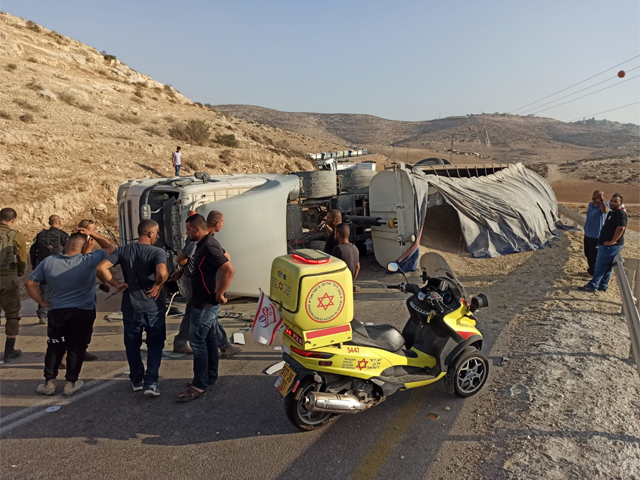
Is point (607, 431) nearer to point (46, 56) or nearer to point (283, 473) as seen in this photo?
point (283, 473)

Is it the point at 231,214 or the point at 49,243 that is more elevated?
the point at 231,214

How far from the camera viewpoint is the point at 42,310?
22.4ft

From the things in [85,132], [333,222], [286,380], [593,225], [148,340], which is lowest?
[286,380]

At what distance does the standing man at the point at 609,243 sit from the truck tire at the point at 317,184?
5309mm

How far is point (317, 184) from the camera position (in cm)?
962

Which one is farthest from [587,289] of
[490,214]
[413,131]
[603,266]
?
[413,131]

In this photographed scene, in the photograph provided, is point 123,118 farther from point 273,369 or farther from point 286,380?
point 286,380

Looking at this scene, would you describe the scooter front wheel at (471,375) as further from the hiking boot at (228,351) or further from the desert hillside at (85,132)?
the desert hillside at (85,132)

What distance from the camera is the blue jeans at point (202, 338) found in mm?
4348

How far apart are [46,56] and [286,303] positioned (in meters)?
31.7

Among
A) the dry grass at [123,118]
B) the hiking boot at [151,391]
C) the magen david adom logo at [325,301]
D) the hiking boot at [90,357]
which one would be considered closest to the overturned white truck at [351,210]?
the hiking boot at [90,357]

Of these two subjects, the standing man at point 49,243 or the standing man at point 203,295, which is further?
the standing man at point 49,243

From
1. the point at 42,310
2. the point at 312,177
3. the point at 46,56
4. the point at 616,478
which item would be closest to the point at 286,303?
the point at 616,478

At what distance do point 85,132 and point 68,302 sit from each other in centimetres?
1650
